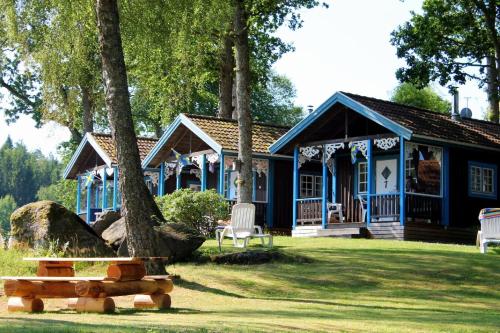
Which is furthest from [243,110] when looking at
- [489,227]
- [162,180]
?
[162,180]

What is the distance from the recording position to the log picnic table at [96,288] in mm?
12633

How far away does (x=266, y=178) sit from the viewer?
108 feet

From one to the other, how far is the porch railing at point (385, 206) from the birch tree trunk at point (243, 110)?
152 inches

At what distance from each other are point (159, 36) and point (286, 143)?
10241 mm

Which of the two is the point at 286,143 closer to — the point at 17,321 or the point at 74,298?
the point at 74,298

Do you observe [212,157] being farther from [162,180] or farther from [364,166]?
[364,166]

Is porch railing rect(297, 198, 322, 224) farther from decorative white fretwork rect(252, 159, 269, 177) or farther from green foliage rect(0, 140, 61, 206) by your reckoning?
green foliage rect(0, 140, 61, 206)

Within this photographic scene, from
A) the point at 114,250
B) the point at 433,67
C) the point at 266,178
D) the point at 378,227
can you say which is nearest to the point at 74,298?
the point at 114,250

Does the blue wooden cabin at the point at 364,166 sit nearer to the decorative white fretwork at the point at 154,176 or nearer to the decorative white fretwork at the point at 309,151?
the decorative white fretwork at the point at 309,151

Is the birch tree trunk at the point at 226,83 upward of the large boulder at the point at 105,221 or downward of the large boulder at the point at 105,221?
upward

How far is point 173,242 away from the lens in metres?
18.5

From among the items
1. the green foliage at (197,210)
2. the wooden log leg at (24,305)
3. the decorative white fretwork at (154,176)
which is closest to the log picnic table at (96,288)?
Result: the wooden log leg at (24,305)

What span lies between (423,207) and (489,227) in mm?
5922

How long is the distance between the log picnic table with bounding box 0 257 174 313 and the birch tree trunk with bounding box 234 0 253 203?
12.2 meters
